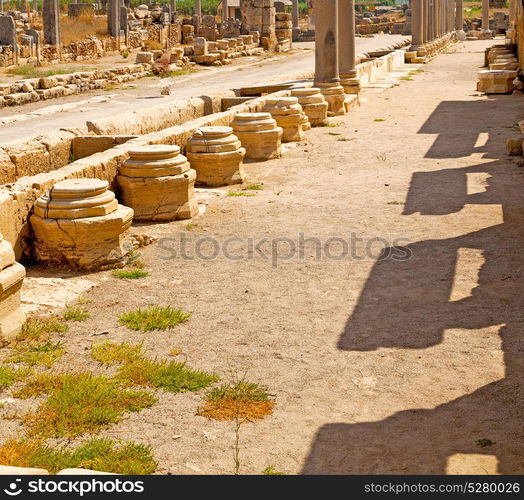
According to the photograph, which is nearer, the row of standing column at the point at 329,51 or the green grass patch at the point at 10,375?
the green grass patch at the point at 10,375

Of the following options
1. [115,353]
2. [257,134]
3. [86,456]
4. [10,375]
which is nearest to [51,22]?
[257,134]

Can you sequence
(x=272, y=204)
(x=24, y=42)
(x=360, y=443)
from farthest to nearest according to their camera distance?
(x=24, y=42)
(x=272, y=204)
(x=360, y=443)

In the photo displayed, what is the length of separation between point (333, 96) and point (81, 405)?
1456 cm

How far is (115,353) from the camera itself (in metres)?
5.80

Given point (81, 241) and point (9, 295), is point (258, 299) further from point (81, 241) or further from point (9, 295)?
point (9, 295)

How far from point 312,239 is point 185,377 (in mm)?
3609

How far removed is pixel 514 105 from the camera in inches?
781

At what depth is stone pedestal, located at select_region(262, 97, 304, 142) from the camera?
15172 mm

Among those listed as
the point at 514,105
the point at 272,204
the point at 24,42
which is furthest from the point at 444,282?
the point at 24,42

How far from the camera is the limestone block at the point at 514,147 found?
42.1 ft

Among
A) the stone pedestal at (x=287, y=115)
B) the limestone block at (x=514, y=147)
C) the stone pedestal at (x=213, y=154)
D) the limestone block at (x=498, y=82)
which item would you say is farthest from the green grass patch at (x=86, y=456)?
the limestone block at (x=498, y=82)

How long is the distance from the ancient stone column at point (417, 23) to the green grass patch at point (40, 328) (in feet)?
92.0

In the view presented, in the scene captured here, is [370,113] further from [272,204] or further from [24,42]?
[24,42]

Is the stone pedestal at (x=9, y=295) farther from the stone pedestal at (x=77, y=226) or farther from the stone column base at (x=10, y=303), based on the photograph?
the stone pedestal at (x=77, y=226)
